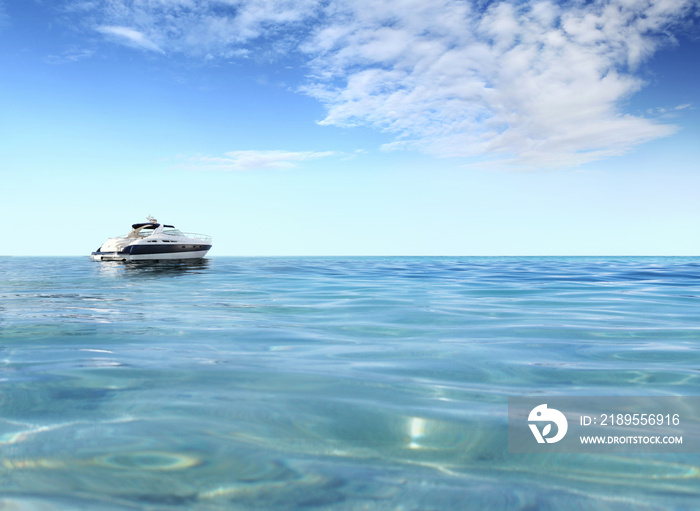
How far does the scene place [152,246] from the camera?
44.8m

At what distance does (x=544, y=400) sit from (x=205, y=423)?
2.53 metres

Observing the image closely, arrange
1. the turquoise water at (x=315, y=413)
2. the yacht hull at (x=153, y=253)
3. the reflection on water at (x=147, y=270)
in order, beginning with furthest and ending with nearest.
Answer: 1. the yacht hull at (x=153, y=253)
2. the reflection on water at (x=147, y=270)
3. the turquoise water at (x=315, y=413)

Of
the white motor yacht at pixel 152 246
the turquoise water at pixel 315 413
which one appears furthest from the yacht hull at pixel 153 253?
the turquoise water at pixel 315 413

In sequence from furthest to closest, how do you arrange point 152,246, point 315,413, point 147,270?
point 152,246
point 147,270
point 315,413

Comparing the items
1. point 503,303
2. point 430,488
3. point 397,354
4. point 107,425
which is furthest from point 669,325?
point 107,425

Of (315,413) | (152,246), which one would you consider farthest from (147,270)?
(315,413)

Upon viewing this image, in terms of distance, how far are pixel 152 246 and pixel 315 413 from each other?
1829 inches

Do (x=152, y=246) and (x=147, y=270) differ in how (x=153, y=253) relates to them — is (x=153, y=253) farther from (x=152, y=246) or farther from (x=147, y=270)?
(x=147, y=270)

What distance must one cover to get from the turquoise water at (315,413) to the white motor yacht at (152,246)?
4058 cm

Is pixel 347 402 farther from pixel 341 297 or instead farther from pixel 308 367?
pixel 341 297

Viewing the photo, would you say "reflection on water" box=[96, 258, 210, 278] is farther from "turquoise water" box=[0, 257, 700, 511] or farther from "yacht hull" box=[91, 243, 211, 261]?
"turquoise water" box=[0, 257, 700, 511]

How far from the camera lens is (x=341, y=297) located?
1143cm

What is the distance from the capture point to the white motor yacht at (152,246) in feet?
144

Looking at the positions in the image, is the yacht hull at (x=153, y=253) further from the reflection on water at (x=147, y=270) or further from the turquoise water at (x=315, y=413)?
the turquoise water at (x=315, y=413)
